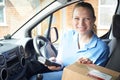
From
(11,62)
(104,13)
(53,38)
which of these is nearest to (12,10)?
(53,38)

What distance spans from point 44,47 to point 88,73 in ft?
3.80

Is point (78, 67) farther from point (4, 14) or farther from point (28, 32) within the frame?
point (4, 14)

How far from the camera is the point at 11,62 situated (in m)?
2.03

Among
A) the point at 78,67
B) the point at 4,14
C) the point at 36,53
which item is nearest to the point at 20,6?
the point at 4,14

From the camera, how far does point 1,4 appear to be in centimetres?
365

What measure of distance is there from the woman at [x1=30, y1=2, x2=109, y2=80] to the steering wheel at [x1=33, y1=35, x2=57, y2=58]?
0.89ft

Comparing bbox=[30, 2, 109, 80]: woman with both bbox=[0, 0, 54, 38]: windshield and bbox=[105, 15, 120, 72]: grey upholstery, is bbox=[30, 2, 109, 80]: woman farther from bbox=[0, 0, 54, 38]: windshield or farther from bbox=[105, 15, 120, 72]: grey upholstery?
bbox=[0, 0, 54, 38]: windshield

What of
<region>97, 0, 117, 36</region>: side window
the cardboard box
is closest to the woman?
the cardboard box

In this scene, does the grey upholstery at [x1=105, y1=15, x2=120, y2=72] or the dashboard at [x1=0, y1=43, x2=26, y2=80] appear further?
the grey upholstery at [x1=105, y1=15, x2=120, y2=72]

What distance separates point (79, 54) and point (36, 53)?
530 millimetres

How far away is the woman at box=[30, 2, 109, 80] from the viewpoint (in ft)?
6.88

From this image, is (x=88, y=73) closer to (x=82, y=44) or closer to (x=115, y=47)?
(x=82, y=44)

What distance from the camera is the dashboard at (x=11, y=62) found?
188 centimetres

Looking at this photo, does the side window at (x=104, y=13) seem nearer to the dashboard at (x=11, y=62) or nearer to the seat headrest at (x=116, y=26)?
the seat headrest at (x=116, y=26)
